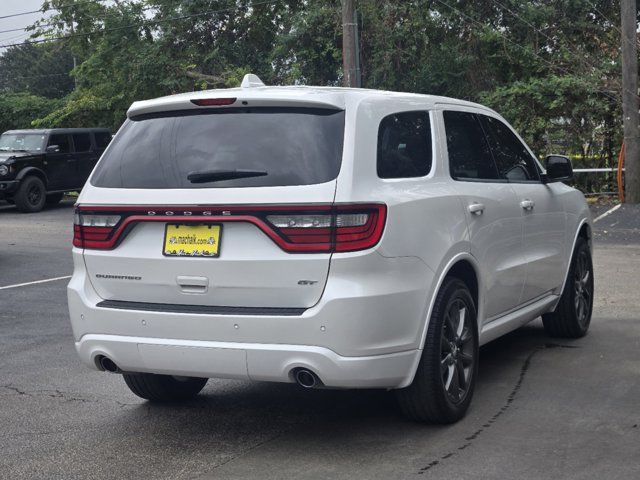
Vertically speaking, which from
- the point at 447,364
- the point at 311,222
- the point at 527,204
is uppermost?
the point at 311,222

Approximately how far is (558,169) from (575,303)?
1090 mm

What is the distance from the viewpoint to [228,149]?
→ 17.0 ft

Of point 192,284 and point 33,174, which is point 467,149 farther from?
point 33,174

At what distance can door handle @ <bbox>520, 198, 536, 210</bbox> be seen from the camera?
6.68 metres

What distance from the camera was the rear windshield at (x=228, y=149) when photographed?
499 centimetres

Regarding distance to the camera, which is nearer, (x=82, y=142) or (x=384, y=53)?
(x=82, y=142)

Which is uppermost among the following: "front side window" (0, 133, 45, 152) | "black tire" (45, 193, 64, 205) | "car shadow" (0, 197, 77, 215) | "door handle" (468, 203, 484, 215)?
"door handle" (468, 203, 484, 215)

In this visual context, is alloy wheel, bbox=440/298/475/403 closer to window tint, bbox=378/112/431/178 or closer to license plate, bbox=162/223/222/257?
window tint, bbox=378/112/431/178

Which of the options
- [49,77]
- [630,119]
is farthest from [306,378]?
[49,77]

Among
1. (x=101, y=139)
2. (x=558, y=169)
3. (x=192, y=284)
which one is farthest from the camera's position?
(x=101, y=139)

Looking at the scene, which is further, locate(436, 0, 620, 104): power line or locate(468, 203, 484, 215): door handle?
locate(436, 0, 620, 104): power line

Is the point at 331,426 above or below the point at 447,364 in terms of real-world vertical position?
below

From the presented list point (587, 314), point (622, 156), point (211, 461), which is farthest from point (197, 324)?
point (622, 156)

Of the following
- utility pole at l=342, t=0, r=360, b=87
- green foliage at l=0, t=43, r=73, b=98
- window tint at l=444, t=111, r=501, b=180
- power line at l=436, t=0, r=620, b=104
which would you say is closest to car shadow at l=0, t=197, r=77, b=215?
utility pole at l=342, t=0, r=360, b=87
